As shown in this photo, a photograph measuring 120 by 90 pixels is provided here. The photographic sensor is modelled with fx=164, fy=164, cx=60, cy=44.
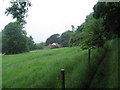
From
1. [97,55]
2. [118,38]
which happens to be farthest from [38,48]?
[118,38]

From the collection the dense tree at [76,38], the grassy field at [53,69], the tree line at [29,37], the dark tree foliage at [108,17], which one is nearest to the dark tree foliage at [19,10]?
the tree line at [29,37]

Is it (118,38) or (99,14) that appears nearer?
(99,14)

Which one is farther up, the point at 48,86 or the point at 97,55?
the point at 97,55

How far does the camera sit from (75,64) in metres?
4.38

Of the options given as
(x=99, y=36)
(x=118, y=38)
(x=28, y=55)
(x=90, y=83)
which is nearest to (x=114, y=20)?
(x=118, y=38)

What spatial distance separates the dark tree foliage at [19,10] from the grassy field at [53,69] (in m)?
0.79

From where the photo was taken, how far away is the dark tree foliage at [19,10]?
10.3 ft

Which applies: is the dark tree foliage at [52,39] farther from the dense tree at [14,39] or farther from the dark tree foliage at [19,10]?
the dark tree foliage at [19,10]

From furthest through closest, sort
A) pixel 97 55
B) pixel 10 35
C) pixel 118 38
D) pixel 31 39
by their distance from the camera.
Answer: pixel 118 38, pixel 97 55, pixel 31 39, pixel 10 35

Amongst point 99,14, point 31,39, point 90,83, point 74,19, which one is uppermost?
point 99,14

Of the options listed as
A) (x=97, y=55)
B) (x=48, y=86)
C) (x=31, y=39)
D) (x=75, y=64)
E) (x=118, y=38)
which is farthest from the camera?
(x=118, y=38)

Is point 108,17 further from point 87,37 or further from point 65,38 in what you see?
point 87,37

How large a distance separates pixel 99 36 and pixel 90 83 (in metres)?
1.22

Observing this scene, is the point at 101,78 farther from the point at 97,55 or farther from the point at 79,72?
the point at 97,55
